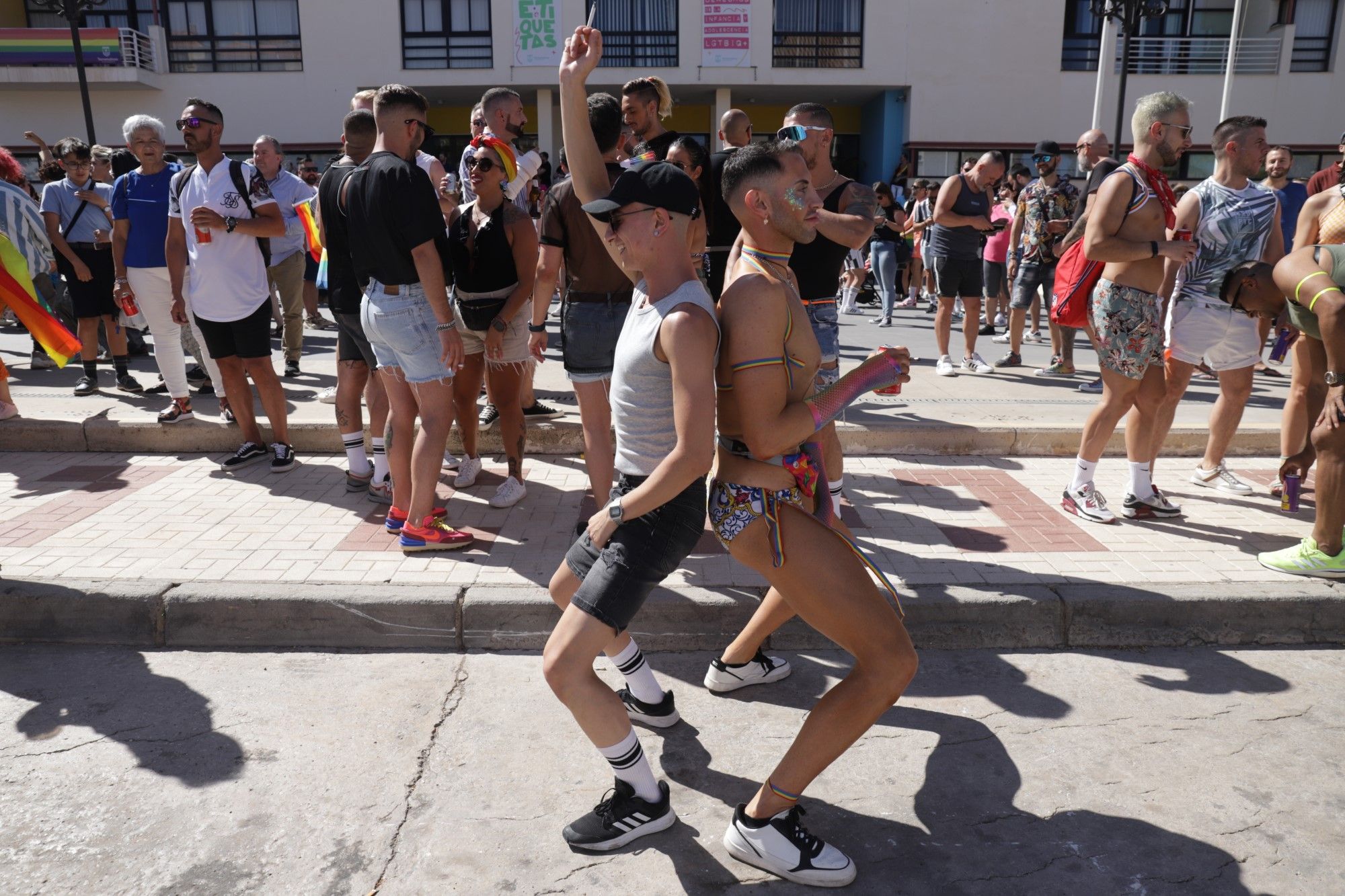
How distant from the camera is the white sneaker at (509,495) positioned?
5.54 m

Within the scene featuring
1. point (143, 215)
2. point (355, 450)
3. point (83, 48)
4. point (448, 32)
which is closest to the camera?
point (355, 450)

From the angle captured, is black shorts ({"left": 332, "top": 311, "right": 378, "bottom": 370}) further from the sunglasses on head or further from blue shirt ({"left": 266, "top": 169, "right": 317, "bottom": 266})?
blue shirt ({"left": 266, "top": 169, "right": 317, "bottom": 266})

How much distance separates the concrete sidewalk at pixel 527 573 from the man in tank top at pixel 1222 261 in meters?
0.76

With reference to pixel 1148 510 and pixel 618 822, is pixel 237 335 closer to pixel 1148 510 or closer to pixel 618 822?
pixel 618 822

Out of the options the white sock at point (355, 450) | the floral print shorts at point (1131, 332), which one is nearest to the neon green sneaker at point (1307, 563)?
the floral print shorts at point (1131, 332)

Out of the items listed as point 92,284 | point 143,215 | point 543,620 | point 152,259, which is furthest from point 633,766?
point 92,284

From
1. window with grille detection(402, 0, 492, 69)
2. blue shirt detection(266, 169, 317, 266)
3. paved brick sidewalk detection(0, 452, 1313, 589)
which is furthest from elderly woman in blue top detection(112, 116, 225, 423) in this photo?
window with grille detection(402, 0, 492, 69)

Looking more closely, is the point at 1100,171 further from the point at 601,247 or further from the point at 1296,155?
the point at 1296,155

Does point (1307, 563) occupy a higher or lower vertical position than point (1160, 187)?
lower

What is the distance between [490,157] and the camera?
510 cm

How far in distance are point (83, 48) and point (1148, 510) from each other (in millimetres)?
26712

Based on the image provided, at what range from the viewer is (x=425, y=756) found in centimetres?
329

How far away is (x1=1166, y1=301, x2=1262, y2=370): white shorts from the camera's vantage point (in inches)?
214

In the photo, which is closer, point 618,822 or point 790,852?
point 790,852
